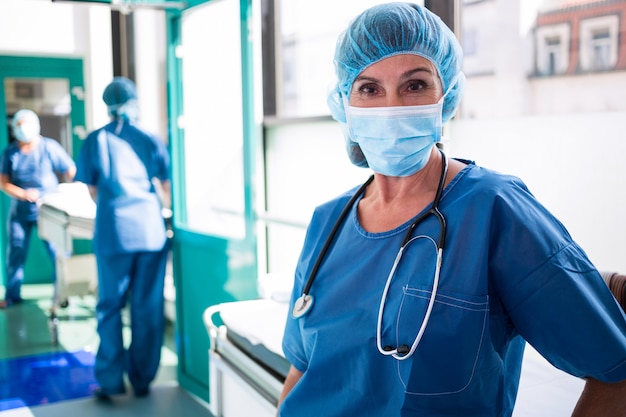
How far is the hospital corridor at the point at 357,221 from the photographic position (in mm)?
804

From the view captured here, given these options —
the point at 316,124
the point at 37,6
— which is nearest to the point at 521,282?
the point at 316,124

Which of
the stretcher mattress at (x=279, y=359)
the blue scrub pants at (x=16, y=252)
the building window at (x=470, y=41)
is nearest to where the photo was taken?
the stretcher mattress at (x=279, y=359)

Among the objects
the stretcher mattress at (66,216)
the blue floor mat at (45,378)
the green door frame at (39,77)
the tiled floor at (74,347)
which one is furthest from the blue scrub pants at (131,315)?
the green door frame at (39,77)

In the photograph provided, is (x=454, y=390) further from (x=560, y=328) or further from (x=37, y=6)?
(x=37, y=6)

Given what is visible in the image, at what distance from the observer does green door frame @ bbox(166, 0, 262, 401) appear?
98.9 inches

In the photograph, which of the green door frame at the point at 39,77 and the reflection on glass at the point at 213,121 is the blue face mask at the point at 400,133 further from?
the green door frame at the point at 39,77

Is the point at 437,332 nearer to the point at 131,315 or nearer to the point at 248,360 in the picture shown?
the point at 248,360

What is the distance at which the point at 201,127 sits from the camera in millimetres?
3043

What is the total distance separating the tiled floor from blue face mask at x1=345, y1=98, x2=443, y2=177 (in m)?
2.12

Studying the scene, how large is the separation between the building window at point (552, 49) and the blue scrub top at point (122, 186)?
6.13 feet

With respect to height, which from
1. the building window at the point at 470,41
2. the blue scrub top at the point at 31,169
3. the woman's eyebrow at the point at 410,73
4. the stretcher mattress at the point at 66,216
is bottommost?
the stretcher mattress at the point at 66,216

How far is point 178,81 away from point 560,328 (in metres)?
2.46

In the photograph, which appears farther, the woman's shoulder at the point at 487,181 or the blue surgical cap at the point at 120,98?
the blue surgical cap at the point at 120,98

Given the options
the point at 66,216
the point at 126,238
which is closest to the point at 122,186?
the point at 126,238
